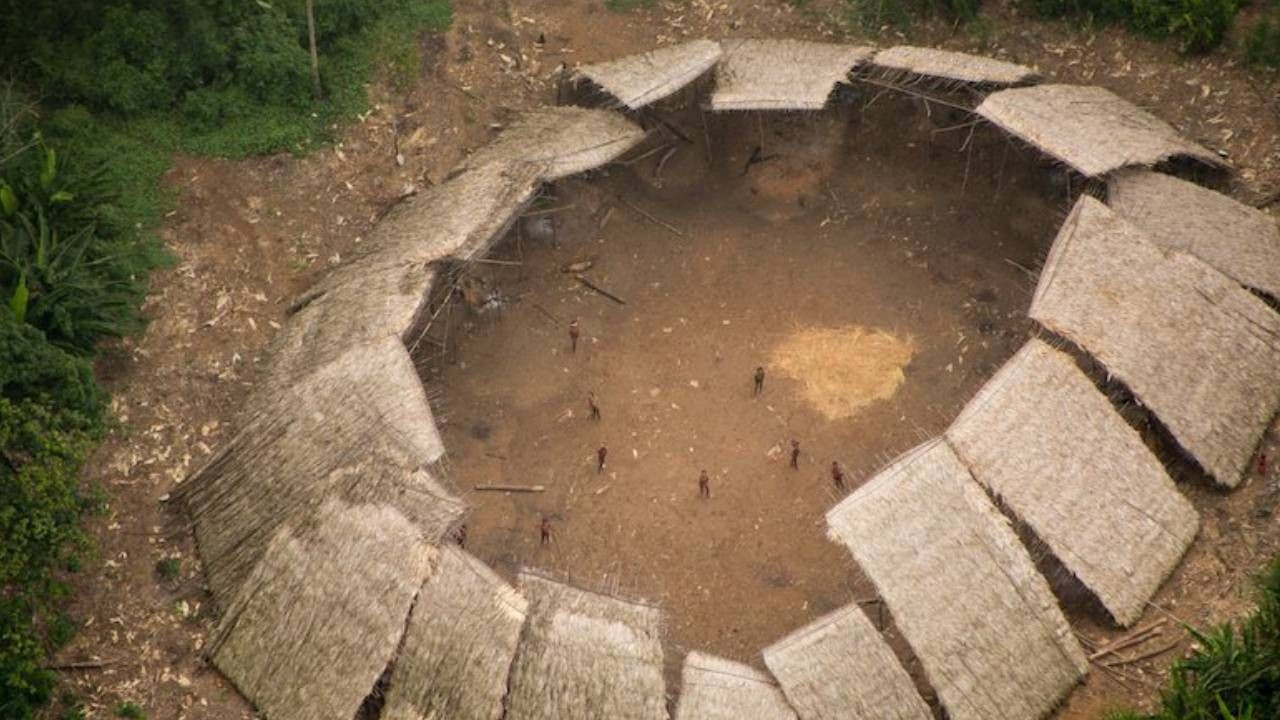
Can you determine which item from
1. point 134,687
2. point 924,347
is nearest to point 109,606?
point 134,687

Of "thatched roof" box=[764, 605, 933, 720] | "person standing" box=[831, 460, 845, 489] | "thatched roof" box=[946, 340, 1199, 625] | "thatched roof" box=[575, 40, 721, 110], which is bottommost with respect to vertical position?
"person standing" box=[831, 460, 845, 489]

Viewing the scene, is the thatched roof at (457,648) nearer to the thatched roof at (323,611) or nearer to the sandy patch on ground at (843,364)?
the thatched roof at (323,611)

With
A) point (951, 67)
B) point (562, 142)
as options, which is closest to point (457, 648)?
point (562, 142)

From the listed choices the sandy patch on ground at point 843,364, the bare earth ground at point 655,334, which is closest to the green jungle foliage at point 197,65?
the bare earth ground at point 655,334

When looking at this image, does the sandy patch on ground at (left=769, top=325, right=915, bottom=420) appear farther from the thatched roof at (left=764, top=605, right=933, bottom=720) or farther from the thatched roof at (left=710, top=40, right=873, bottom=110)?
the thatched roof at (left=764, top=605, right=933, bottom=720)

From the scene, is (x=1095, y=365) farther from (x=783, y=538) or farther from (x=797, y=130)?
(x=797, y=130)

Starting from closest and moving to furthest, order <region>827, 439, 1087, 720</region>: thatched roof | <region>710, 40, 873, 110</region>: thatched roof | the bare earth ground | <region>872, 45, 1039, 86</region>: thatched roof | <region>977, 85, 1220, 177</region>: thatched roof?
1. <region>827, 439, 1087, 720</region>: thatched roof
2. the bare earth ground
3. <region>977, 85, 1220, 177</region>: thatched roof
4. <region>872, 45, 1039, 86</region>: thatched roof
5. <region>710, 40, 873, 110</region>: thatched roof

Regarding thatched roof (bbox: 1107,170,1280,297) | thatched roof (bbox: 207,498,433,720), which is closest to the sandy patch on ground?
thatched roof (bbox: 1107,170,1280,297)
